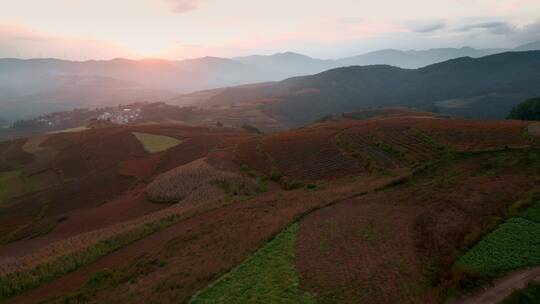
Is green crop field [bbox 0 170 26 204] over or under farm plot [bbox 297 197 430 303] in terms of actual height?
under

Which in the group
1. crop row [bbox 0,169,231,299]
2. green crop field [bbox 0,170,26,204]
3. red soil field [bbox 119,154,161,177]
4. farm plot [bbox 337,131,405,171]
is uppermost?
farm plot [bbox 337,131,405,171]

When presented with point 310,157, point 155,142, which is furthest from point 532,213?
point 155,142

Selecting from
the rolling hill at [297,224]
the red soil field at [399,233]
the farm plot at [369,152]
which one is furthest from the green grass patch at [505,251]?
the farm plot at [369,152]

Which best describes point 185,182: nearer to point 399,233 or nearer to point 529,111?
point 399,233

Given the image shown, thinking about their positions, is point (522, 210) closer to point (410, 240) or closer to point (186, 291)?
point (410, 240)

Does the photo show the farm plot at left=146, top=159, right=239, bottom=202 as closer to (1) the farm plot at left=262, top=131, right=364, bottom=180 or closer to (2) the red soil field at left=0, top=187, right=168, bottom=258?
(2) the red soil field at left=0, top=187, right=168, bottom=258

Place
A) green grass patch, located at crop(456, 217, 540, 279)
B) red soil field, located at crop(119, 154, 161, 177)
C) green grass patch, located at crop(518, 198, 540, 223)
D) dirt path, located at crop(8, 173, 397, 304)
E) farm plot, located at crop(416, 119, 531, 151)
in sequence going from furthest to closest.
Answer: red soil field, located at crop(119, 154, 161, 177), farm plot, located at crop(416, 119, 531, 151), dirt path, located at crop(8, 173, 397, 304), green grass patch, located at crop(518, 198, 540, 223), green grass patch, located at crop(456, 217, 540, 279)

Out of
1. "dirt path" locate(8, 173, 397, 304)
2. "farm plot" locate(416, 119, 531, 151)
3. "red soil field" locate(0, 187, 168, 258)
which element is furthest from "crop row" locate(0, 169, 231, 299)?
"farm plot" locate(416, 119, 531, 151)

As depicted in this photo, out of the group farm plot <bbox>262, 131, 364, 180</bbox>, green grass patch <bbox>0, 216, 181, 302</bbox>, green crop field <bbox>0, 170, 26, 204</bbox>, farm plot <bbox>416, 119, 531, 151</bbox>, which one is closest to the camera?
green grass patch <bbox>0, 216, 181, 302</bbox>
